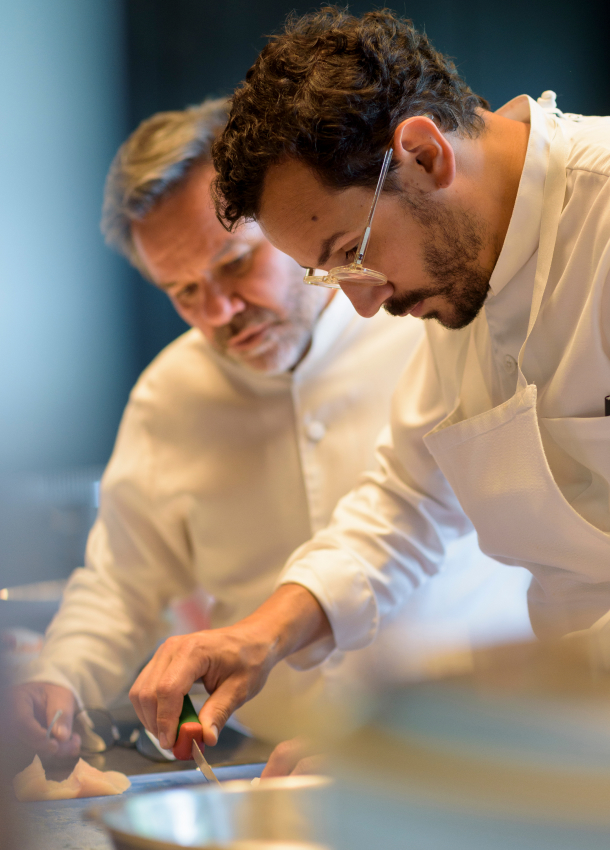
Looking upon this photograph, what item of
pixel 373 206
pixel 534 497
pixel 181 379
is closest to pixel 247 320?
pixel 181 379

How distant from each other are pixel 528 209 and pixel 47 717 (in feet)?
3.18

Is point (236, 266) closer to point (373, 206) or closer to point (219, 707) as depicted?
point (373, 206)

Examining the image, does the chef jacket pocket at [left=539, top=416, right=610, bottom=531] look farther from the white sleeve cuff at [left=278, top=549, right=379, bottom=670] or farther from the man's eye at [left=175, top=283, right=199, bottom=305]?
the man's eye at [left=175, top=283, right=199, bottom=305]

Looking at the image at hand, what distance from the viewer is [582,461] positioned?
3.01ft

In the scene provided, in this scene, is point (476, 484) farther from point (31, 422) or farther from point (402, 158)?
point (31, 422)

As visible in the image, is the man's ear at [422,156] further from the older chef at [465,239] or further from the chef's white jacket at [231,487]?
the chef's white jacket at [231,487]

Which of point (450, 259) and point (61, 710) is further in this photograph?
point (61, 710)

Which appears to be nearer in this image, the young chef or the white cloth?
the white cloth

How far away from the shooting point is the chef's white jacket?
4.97 feet

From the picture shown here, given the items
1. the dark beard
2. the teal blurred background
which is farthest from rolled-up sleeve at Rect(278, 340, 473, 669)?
the teal blurred background

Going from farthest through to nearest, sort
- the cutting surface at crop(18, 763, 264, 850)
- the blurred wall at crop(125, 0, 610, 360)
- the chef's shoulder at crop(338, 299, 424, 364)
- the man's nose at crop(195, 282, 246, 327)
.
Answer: the blurred wall at crop(125, 0, 610, 360) → the chef's shoulder at crop(338, 299, 424, 364) → the man's nose at crop(195, 282, 246, 327) → the cutting surface at crop(18, 763, 264, 850)

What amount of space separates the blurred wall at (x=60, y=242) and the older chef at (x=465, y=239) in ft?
5.79

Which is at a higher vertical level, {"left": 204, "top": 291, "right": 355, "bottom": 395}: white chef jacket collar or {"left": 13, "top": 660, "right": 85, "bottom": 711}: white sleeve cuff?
{"left": 204, "top": 291, "right": 355, "bottom": 395}: white chef jacket collar

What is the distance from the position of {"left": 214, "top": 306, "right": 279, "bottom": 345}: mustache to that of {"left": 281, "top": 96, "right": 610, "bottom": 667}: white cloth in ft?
Answer: 1.13
